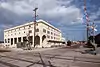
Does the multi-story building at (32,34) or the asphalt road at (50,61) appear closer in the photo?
the asphalt road at (50,61)

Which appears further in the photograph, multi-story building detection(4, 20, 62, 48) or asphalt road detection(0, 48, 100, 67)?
multi-story building detection(4, 20, 62, 48)

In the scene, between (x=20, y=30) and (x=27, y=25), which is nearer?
(x=27, y=25)

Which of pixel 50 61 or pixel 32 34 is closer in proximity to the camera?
pixel 50 61

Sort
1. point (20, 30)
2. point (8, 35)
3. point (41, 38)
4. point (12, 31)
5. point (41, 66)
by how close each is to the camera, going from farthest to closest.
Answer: point (8, 35) → point (12, 31) → point (20, 30) → point (41, 38) → point (41, 66)

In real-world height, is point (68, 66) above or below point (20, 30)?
below

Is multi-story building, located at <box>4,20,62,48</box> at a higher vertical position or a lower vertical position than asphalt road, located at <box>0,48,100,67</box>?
higher

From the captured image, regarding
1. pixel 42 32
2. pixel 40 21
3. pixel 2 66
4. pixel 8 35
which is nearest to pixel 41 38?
pixel 42 32

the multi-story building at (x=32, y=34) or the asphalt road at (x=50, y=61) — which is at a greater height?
the multi-story building at (x=32, y=34)

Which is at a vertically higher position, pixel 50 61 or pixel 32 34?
pixel 32 34

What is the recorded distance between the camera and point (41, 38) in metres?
72.3

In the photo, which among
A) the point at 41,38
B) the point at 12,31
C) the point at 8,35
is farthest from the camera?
the point at 8,35

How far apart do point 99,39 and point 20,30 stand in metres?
43.4

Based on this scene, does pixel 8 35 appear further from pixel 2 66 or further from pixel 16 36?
pixel 2 66

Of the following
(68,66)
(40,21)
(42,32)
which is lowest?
(68,66)
